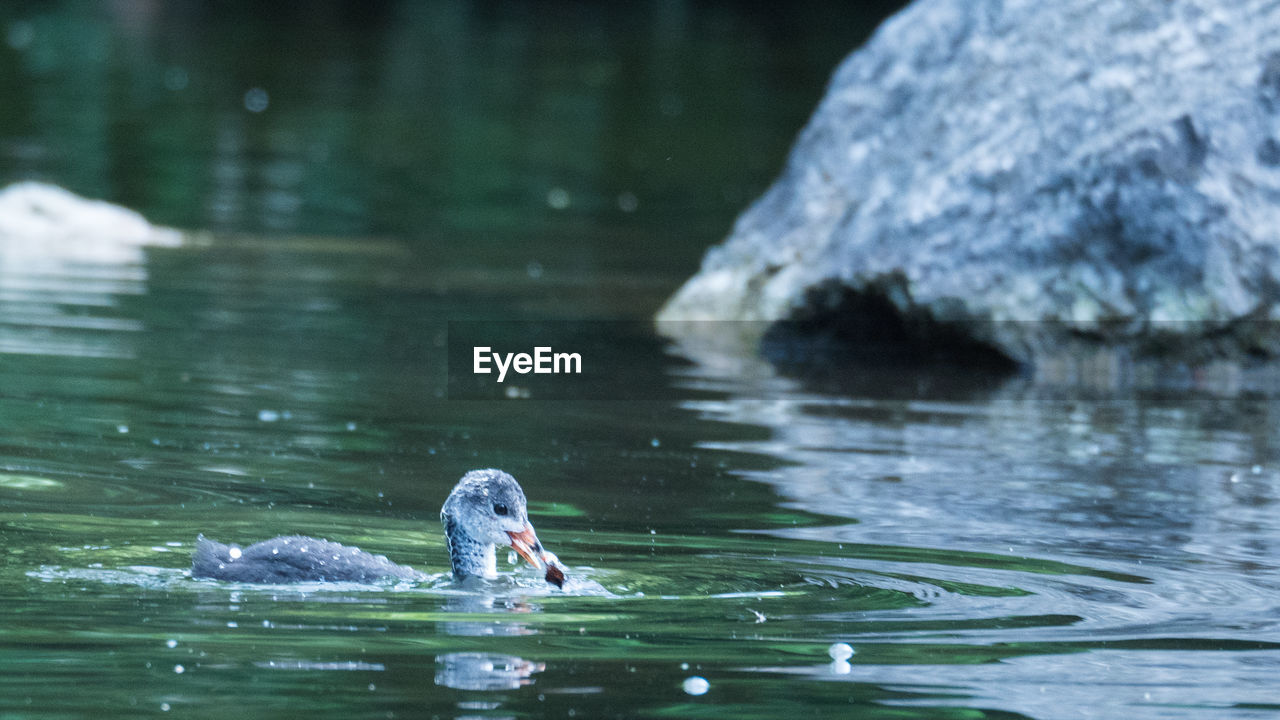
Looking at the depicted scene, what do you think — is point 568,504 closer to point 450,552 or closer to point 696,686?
point 450,552

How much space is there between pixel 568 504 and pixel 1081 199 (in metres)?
5.02

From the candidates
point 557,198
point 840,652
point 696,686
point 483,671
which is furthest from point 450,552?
point 557,198

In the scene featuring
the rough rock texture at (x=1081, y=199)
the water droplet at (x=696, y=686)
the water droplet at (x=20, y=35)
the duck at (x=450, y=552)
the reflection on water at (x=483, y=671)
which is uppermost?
the water droplet at (x=20, y=35)

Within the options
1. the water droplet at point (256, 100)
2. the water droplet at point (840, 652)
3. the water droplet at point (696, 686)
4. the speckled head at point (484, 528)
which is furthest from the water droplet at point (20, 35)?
the water droplet at point (696, 686)

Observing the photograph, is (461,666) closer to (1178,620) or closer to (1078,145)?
(1178,620)

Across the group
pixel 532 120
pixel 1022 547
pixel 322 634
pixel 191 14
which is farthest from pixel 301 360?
pixel 191 14

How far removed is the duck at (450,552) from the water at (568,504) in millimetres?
93

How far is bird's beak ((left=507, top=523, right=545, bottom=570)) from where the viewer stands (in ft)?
22.7

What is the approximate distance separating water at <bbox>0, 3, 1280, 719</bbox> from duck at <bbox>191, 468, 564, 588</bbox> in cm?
9

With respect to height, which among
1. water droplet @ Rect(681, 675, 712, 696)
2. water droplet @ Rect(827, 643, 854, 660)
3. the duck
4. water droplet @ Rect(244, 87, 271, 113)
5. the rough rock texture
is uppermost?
water droplet @ Rect(244, 87, 271, 113)

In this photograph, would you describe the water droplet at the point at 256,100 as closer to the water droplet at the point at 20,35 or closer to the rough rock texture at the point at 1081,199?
the water droplet at the point at 20,35

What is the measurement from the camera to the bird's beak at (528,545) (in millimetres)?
6926

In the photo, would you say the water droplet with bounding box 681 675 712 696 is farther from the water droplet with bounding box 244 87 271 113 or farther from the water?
the water droplet with bounding box 244 87 271 113

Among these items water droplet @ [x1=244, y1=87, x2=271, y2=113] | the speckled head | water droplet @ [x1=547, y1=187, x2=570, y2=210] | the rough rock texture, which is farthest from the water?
water droplet @ [x1=244, y1=87, x2=271, y2=113]
